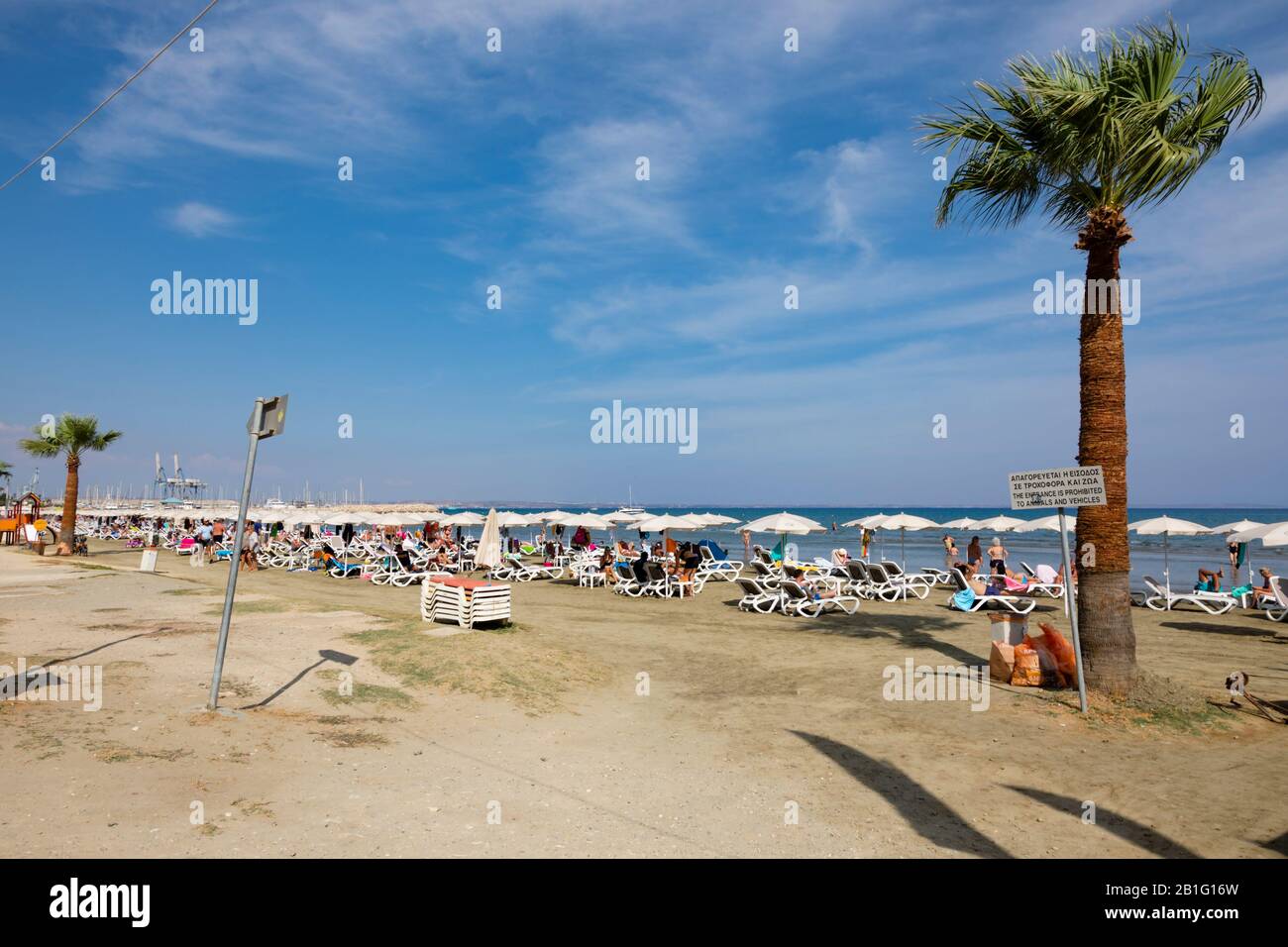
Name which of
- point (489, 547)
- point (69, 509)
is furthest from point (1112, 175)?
point (69, 509)

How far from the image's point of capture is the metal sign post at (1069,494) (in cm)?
726

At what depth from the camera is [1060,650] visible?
849 centimetres

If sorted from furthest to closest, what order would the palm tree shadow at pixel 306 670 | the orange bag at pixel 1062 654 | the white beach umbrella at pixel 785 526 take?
1. the white beach umbrella at pixel 785 526
2. the orange bag at pixel 1062 654
3. the palm tree shadow at pixel 306 670

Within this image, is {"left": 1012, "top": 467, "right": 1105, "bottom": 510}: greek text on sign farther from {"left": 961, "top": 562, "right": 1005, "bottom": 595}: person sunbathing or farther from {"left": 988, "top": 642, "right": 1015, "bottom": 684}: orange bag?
{"left": 961, "top": 562, "right": 1005, "bottom": 595}: person sunbathing

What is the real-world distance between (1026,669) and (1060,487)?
230 centimetres

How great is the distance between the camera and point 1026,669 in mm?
8484

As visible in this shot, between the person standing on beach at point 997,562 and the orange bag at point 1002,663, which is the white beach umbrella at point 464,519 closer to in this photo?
the person standing on beach at point 997,562

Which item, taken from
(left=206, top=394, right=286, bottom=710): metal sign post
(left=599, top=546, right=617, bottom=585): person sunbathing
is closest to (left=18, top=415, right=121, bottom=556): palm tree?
(left=599, top=546, right=617, bottom=585): person sunbathing

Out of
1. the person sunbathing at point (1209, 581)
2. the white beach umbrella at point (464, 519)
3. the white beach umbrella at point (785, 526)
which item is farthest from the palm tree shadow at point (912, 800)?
the white beach umbrella at point (464, 519)

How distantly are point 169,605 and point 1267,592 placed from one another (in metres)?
21.2

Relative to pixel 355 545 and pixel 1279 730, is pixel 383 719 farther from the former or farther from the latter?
pixel 355 545

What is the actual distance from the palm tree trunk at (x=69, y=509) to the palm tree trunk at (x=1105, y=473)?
1305 inches

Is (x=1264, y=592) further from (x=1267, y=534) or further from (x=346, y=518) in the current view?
(x=346, y=518)
